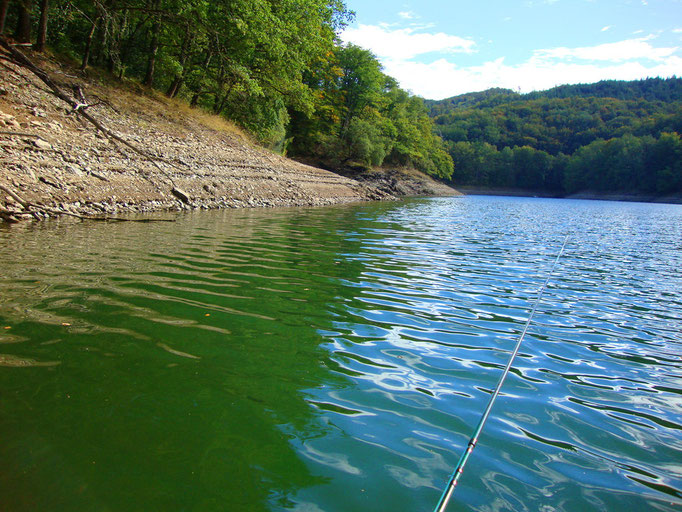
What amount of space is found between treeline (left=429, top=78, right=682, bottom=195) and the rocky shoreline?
3946 inches

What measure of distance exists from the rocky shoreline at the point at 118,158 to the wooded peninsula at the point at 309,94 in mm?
1218

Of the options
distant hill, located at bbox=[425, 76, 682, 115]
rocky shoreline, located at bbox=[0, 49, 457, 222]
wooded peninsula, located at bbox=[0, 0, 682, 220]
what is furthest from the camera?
distant hill, located at bbox=[425, 76, 682, 115]

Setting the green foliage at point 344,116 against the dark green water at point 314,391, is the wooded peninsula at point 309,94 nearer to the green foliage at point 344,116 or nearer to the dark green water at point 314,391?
the green foliage at point 344,116

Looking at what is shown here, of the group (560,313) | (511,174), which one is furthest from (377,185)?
(511,174)

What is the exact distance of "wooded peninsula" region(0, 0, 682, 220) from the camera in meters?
18.7

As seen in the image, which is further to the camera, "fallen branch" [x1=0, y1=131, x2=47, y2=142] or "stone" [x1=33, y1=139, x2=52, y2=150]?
"stone" [x1=33, y1=139, x2=52, y2=150]

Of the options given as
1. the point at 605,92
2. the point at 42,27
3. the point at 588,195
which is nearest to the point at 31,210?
the point at 42,27

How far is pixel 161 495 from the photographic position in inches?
78.2

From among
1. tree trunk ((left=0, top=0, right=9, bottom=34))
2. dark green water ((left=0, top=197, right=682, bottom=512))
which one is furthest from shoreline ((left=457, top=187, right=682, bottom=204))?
dark green water ((left=0, top=197, right=682, bottom=512))

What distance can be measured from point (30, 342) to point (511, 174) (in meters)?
128

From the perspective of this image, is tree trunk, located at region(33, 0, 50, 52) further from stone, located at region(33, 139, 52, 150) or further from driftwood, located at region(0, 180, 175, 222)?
driftwood, located at region(0, 180, 175, 222)

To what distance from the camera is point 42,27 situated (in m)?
16.3

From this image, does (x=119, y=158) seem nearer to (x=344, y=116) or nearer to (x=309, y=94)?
(x=309, y=94)

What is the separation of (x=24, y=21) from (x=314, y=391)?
1995 cm
